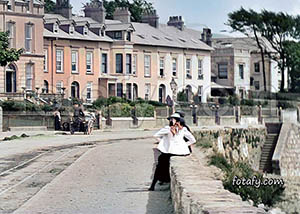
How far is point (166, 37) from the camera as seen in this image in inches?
3425

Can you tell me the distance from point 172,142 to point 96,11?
209 ft

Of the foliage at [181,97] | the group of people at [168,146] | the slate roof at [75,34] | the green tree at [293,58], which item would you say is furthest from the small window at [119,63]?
the group of people at [168,146]

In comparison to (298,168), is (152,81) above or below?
above

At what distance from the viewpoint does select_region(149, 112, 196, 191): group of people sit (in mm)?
17953

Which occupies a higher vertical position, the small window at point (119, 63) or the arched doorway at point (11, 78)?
the small window at point (119, 63)

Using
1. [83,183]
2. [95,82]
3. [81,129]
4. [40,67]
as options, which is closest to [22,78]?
[40,67]

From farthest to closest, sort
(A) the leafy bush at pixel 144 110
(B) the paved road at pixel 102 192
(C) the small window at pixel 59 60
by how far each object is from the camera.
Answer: (C) the small window at pixel 59 60 < (A) the leafy bush at pixel 144 110 < (B) the paved road at pixel 102 192

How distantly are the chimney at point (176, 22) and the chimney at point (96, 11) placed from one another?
53.8ft

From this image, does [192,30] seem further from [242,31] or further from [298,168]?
[298,168]

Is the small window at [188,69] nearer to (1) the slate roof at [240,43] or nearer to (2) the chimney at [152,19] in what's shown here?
(2) the chimney at [152,19]

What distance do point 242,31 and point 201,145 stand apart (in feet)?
226

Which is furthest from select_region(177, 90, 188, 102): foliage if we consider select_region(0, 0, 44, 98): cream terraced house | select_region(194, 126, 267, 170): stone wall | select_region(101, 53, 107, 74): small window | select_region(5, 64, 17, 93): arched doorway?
select_region(194, 126, 267, 170): stone wall

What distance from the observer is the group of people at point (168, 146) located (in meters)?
18.0

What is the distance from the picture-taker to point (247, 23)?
320 ft
